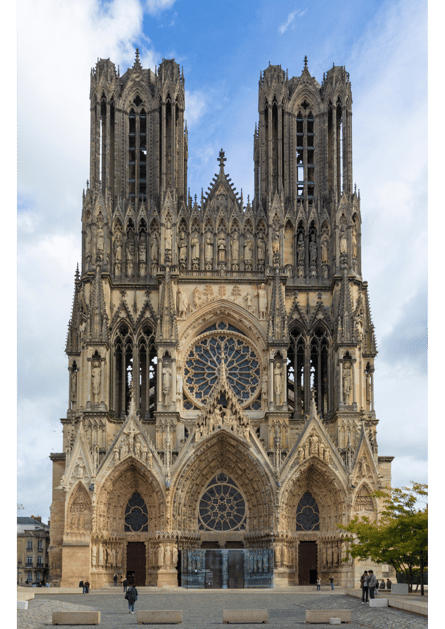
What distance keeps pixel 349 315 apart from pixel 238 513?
12.7 metres

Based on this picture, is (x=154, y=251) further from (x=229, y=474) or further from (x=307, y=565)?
(x=307, y=565)

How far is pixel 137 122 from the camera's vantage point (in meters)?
56.6

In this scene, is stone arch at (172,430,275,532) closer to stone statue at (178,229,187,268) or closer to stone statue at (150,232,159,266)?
stone statue at (178,229,187,268)

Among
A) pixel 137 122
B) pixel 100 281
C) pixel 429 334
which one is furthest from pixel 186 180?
pixel 429 334

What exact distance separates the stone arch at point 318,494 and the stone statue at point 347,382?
12.8ft

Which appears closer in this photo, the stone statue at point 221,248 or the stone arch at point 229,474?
the stone arch at point 229,474

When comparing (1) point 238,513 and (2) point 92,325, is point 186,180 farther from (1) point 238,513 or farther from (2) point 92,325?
(1) point 238,513

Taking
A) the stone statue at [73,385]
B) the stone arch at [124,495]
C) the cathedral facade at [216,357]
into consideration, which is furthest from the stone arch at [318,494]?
the stone statue at [73,385]

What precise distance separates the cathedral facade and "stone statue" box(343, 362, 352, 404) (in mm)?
67

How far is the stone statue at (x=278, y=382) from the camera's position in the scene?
2002 inches

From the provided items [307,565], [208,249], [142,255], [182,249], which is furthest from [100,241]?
[307,565]

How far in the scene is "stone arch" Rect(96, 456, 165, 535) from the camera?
48531 millimetres

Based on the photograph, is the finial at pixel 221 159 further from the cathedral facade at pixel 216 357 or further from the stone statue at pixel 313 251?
the stone statue at pixel 313 251

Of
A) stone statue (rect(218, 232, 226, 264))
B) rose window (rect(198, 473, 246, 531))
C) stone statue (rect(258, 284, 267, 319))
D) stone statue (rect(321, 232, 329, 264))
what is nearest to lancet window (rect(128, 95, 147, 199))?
stone statue (rect(218, 232, 226, 264))
